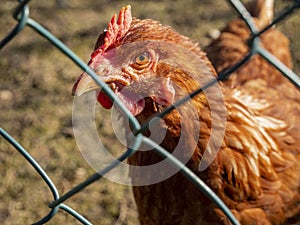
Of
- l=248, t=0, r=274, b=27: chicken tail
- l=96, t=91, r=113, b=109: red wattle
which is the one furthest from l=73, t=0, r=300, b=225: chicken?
l=248, t=0, r=274, b=27: chicken tail

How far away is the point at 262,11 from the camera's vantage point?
9.98ft

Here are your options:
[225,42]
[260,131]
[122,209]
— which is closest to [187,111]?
[260,131]

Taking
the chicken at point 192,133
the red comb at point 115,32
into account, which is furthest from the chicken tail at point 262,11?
the red comb at point 115,32

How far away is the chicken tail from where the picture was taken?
119 inches

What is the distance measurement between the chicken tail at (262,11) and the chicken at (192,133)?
32.5 inches

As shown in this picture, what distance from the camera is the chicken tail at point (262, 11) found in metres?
3.02

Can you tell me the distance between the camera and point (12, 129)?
11.0ft

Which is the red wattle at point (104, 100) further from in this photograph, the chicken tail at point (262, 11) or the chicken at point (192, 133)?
the chicken tail at point (262, 11)

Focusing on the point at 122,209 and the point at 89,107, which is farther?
the point at 89,107

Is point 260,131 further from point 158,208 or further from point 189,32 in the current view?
point 189,32

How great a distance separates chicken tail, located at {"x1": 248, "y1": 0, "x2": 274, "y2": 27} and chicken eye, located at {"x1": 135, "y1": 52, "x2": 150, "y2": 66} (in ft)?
3.88

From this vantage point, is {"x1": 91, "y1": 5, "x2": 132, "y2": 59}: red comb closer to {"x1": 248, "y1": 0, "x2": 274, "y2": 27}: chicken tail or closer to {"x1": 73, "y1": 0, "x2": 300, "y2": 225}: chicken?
{"x1": 73, "y1": 0, "x2": 300, "y2": 225}: chicken

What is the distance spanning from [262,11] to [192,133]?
1229 millimetres

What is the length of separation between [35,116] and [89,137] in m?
0.33
